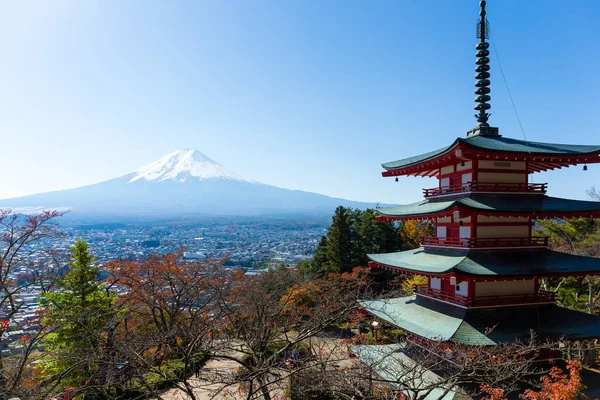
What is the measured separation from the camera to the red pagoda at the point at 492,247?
27.0 ft

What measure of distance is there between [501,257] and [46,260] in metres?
13.4

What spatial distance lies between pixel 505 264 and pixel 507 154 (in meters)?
2.60

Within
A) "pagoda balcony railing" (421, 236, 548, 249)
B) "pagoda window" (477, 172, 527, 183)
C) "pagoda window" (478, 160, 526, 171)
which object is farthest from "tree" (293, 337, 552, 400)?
"pagoda window" (478, 160, 526, 171)

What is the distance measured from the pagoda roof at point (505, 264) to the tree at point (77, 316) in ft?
29.3

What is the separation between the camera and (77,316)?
408 inches

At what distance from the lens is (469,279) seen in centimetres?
825

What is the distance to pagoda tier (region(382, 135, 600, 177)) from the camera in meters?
8.48

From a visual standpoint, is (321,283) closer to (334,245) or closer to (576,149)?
(334,245)

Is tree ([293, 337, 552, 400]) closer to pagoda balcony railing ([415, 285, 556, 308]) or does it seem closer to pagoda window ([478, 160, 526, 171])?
pagoda balcony railing ([415, 285, 556, 308])

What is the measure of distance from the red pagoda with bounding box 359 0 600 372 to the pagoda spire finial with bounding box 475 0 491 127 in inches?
1.0

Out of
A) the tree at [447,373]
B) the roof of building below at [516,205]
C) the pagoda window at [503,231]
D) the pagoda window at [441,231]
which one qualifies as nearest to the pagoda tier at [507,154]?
the roof of building below at [516,205]

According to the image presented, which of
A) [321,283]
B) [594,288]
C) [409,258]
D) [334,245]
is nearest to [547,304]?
[409,258]

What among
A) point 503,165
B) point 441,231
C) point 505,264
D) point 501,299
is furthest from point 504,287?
point 503,165

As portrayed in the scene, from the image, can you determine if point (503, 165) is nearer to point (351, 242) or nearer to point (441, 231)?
point (441, 231)
